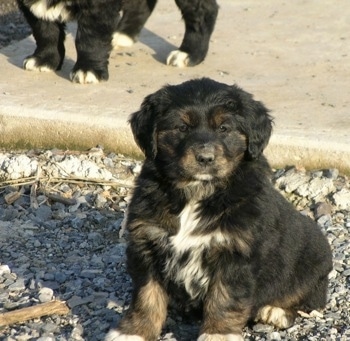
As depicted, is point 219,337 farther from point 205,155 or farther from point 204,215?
point 205,155

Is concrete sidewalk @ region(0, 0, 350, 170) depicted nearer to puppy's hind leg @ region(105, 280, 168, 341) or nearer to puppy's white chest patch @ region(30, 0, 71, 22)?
puppy's white chest patch @ region(30, 0, 71, 22)

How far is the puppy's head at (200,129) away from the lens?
435cm

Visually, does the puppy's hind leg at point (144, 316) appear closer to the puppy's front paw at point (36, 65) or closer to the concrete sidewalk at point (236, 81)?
the concrete sidewalk at point (236, 81)

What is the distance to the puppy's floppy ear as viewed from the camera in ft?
14.8

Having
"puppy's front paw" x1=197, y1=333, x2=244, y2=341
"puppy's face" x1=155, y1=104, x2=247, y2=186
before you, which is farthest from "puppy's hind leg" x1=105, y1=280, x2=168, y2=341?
"puppy's face" x1=155, y1=104, x2=247, y2=186

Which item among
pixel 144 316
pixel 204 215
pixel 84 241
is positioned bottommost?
pixel 84 241

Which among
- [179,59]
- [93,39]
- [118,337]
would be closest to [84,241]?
[118,337]

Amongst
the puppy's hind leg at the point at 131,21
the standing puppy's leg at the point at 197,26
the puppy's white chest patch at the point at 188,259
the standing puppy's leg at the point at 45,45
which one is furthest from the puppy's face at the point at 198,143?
the puppy's hind leg at the point at 131,21

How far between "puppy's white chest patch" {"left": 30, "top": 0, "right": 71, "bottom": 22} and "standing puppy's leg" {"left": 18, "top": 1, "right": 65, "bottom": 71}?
0.08m

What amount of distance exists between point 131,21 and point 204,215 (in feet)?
15.3

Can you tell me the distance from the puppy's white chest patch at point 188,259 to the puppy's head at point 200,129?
9.7 inches

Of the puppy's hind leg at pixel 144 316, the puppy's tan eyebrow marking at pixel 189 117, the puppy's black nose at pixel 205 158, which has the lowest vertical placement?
the puppy's hind leg at pixel 144 316

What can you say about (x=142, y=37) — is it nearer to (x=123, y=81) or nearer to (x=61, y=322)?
(x=123, y=81)

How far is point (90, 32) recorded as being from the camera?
25.4ft
